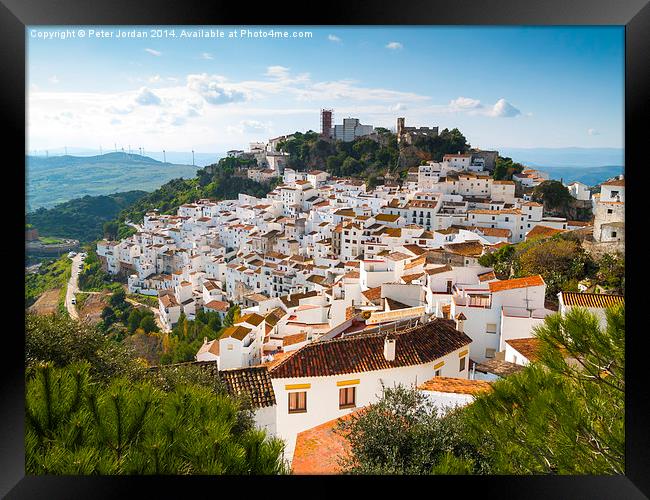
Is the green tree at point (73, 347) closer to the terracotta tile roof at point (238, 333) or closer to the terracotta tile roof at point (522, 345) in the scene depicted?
the terracotta tile roof at point (522, 345)

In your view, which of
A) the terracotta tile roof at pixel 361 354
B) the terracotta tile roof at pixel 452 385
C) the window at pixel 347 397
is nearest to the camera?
the terracotta tile roof at pixel 452 385

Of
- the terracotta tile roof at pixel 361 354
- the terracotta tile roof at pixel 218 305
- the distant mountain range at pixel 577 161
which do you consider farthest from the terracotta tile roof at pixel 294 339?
the terracotta tile roof at pixel 218 305

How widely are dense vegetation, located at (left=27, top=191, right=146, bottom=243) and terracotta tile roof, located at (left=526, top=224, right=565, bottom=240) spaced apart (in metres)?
7.97

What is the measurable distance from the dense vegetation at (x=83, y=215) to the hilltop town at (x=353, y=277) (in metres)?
0.49

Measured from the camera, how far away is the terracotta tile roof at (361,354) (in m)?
3.89

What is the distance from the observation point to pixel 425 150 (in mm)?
15234

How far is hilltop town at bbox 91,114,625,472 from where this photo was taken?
3941 millimetres

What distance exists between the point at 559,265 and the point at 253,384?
5015 mm

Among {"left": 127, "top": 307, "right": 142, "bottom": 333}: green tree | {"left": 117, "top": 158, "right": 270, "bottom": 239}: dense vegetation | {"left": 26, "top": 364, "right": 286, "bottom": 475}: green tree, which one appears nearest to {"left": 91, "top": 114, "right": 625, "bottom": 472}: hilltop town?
{"left": 117, "top": 158, "right": 270, "bottom": 239}: dense vegetation

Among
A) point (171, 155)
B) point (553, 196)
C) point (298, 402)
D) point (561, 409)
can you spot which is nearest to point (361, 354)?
point (298, 402)

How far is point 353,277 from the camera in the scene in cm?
909
